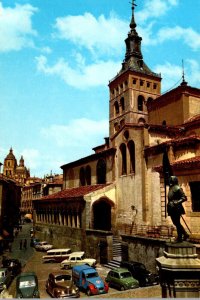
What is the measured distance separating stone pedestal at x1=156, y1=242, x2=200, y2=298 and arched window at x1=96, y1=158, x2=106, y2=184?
99.3 feet

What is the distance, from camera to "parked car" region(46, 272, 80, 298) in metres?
18.9

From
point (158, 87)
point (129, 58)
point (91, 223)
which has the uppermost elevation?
point (129, 58)

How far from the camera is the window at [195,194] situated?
21.1m

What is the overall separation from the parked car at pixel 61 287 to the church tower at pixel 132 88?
33731 mm

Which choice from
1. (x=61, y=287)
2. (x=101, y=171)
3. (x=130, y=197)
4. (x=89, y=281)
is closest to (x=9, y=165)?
(x=101, y=171)

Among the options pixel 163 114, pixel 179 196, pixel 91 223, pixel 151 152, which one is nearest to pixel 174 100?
pixel 163 114

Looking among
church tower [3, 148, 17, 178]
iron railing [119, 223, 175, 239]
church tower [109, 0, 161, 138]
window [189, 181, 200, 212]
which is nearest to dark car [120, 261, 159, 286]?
iron railing [119, 223, 175, 239]

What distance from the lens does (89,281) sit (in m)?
20.2

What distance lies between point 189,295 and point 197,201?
1322 centimetres

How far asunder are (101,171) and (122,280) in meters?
21.0

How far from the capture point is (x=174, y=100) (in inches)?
1491

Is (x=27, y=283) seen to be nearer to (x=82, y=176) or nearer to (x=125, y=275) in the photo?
(x=125, y=275)

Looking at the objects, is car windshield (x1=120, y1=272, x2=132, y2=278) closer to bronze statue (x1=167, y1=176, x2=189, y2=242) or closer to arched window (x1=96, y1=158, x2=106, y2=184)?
bronze statue (x1=167, y1=176, x2=189, y2=242)

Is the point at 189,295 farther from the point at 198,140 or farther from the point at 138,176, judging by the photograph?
the point at 138,176
